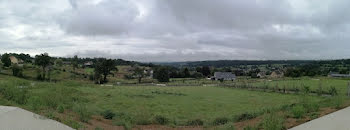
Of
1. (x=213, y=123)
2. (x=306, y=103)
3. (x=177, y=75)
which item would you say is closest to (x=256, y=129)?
(x=213, y=123)

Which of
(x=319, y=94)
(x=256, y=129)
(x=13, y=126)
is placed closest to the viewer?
(x=13, y=126)

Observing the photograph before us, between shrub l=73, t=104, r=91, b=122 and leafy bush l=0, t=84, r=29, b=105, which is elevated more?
leafy bush l=0, t=84, r=29, b=105

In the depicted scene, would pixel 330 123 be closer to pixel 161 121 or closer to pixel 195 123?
pixel 195 123

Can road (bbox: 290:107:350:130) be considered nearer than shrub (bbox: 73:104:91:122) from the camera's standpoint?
Yes

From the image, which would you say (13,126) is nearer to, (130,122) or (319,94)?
(130,122)

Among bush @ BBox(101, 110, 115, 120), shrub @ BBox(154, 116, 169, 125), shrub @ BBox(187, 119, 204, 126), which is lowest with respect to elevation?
shrub @ BBox(187, 119, 204, 126)

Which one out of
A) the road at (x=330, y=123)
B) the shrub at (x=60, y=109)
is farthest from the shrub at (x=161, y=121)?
the road at (x=330, y=123)

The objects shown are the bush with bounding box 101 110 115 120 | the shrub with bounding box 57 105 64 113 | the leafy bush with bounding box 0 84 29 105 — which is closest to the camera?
the shrub with bounding box 57 105 64 113

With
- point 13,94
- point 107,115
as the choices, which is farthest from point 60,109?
point 13,94

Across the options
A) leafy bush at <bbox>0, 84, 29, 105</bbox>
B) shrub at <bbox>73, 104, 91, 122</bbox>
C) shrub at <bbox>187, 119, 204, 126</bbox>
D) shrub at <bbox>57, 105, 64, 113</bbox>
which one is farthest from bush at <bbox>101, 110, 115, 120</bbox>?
shrub at <bbox>187, 119, 204, 126</bbox>

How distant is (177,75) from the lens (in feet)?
271

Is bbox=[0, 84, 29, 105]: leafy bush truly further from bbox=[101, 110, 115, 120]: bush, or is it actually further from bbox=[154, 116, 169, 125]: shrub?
bbox=[154, 116, 169, 125]: shrub

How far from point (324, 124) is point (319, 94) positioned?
22906mm

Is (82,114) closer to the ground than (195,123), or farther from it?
farther from it
